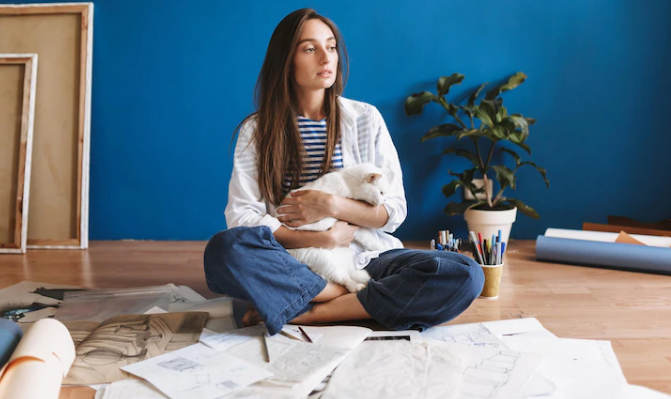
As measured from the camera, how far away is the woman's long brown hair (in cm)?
180

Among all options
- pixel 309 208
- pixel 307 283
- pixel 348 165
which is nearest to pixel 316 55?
pixel 348 165

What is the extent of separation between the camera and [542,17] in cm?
292

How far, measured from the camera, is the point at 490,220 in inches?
109

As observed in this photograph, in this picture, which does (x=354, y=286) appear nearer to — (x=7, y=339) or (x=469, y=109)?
(x=7, y=339)

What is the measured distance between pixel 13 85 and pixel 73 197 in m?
0.63

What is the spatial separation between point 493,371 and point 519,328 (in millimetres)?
389

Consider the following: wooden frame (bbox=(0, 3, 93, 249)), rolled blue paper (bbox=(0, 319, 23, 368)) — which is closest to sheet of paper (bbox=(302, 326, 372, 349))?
rolled blue paper (bbox=(0, 319, 23, 368))

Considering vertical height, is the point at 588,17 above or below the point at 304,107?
above

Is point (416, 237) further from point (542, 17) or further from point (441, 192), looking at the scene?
point (542, 17)

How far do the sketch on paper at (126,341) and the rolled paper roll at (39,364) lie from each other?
0.06 meters

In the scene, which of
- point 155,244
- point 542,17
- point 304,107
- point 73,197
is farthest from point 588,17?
point 73,197

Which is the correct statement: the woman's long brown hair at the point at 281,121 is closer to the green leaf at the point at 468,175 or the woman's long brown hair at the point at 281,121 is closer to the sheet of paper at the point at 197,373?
the sheet of paper at the point at 197,373

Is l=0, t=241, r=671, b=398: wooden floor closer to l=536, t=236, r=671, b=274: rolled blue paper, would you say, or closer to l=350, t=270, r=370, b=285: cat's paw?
l=536, t=236, r=671, b=274: rolled blue paper

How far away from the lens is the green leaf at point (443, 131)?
2.85 meters
